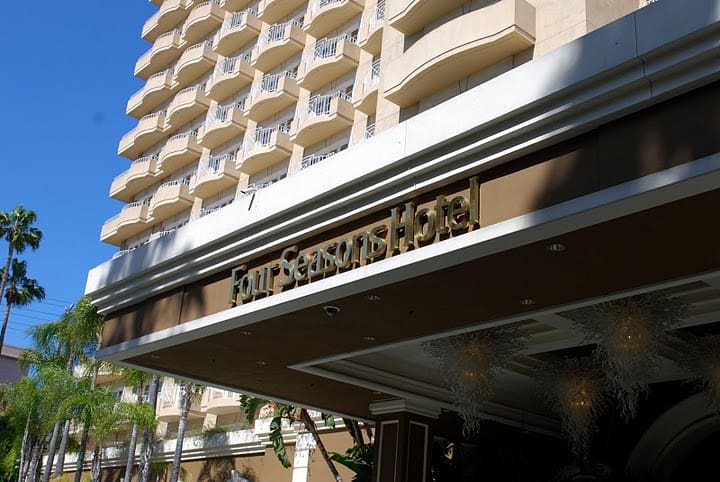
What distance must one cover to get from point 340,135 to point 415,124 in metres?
21.2

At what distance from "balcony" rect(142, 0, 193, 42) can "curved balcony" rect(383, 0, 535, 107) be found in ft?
77.9

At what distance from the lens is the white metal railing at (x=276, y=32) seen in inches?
1281

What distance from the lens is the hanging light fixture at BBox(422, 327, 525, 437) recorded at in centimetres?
939

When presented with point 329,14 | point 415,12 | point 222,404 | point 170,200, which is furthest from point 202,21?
point 415,12

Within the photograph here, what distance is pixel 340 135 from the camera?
2858 centimetres

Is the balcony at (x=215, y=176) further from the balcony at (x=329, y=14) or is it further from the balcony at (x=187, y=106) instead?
the balcony at (x=329, y=14)

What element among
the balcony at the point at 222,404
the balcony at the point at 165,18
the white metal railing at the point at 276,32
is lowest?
the balcony at the point at 222,404

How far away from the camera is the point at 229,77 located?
3484 cm

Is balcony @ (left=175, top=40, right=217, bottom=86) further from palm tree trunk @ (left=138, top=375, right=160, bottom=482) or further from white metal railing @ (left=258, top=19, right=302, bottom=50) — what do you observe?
palm tree trunk @ (left=138, top=375, right=160, bottom=482)

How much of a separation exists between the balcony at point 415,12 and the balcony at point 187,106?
17315 millimetres

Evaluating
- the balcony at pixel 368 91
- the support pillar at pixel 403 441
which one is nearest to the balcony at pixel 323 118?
the balcony at pixel 368 91

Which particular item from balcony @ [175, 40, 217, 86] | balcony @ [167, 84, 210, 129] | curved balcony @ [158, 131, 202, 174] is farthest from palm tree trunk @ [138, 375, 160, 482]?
balcony @ [175, 40, 217, 86]

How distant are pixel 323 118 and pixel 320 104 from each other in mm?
1314

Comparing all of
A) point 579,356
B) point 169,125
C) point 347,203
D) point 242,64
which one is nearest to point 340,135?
point 242,64
